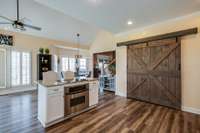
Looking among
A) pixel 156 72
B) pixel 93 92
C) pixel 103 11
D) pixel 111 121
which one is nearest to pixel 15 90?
pixel 93 92

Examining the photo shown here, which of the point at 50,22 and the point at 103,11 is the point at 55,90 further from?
the point at 50,22

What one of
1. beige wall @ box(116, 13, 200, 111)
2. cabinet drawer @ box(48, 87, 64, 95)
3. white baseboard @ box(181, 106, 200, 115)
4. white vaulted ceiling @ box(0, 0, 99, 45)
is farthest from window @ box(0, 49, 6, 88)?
white baseboard @ box(181, 106, 200, 115)

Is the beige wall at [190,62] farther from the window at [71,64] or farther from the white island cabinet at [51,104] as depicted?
the window at [71,64]

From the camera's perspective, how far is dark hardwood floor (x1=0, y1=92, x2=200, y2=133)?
8.08 ft

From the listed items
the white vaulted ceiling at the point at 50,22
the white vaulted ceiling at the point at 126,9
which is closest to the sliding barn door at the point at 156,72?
the white vaulted ceiling at the point at 126,9

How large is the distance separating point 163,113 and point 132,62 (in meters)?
2.30

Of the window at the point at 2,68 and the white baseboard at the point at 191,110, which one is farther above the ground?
the window at the point at 2,68

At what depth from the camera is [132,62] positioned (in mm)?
4910

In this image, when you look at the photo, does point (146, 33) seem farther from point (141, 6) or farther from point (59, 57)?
point (59, 57)

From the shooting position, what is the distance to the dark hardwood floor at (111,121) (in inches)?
97.0

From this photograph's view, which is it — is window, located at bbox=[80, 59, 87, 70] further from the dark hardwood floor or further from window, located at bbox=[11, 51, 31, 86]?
the dark hardwood floor

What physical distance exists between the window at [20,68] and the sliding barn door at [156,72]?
18.3 feet

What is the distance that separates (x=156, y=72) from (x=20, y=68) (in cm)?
675

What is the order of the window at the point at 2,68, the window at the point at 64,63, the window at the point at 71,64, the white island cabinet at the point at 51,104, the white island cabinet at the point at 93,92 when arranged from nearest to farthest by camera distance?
1. the white island cabinet at the point at 51,104
2. the white island cabinet at the point at 93,92
3. the window at the point at 2,68
4. the window at the point at 64,63
5. the window at the point at 71,64
